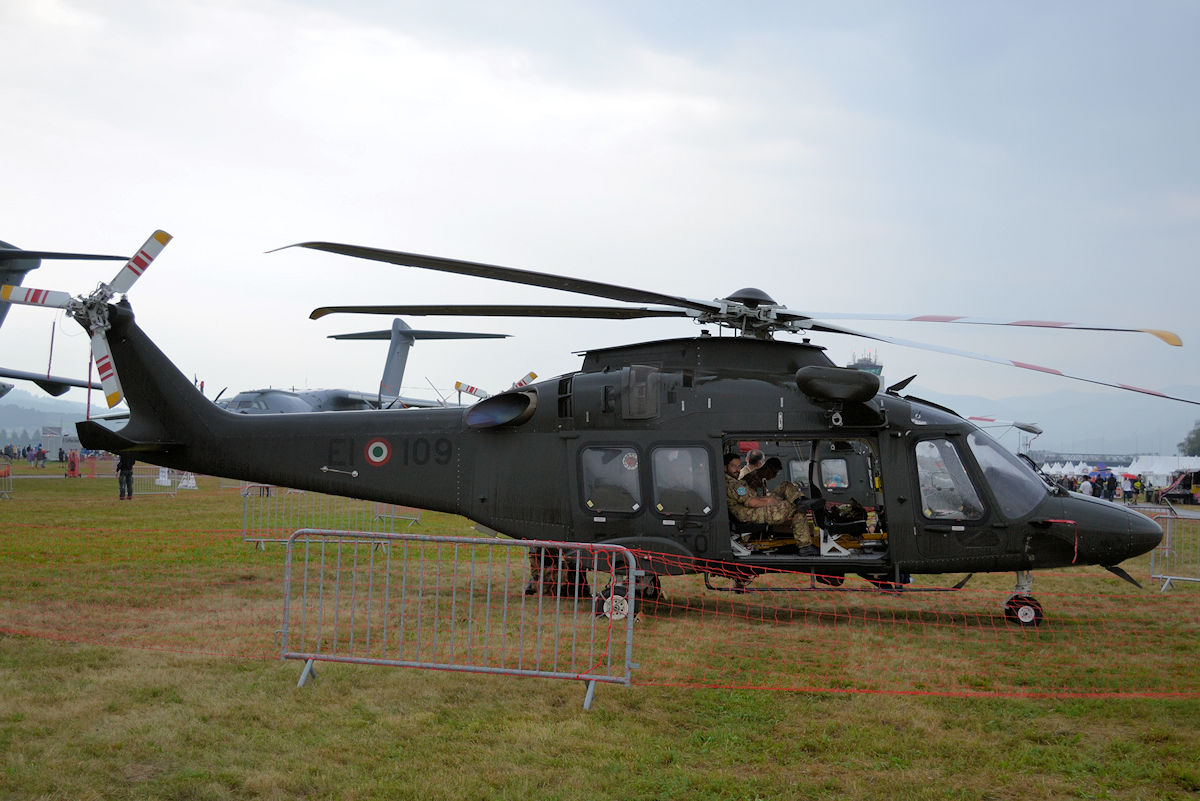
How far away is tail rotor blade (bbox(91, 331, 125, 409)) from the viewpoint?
9.16 m

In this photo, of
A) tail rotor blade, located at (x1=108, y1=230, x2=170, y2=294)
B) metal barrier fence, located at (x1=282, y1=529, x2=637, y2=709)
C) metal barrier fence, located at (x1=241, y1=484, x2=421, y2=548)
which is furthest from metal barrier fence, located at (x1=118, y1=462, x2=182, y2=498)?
tail rotor blade, located at (x1=108, y1=230, x2=170, y2=294)

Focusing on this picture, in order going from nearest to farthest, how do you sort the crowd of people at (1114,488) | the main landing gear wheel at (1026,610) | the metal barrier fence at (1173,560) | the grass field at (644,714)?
the grass field at (644,714)
the main landing gear wheel at (1026,610)
the metal barrier fence at (1173,560)
the crowd of people at (1114,488)

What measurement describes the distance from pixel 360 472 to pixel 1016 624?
729 cm

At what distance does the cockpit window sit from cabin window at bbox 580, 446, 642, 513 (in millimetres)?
3508

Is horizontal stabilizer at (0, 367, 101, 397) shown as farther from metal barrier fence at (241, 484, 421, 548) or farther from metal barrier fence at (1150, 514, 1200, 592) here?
metal barrier fence at (1150, 514, 1200, 592)

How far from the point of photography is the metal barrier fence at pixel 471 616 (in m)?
6.26

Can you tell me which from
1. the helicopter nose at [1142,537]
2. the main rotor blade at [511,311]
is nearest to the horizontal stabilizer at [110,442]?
the main rotor blade at [511,311]

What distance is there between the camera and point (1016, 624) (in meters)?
9.09

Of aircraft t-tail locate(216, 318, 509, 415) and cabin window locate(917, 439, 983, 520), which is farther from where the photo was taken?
aircraft t-tail locate(216, 318, 509, 415)

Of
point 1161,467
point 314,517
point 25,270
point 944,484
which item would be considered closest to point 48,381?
point 25,270

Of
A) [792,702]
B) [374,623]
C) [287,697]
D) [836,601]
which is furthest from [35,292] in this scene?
[836,601]

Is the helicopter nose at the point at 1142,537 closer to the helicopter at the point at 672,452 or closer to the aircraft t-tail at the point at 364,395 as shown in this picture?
the helicopter at the point at 672,452

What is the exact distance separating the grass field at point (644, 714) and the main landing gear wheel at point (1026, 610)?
0.28 m

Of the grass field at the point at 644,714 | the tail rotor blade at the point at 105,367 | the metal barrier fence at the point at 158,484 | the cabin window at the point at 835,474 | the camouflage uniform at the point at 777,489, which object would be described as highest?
the tail rotor blade at the point at 105,367
